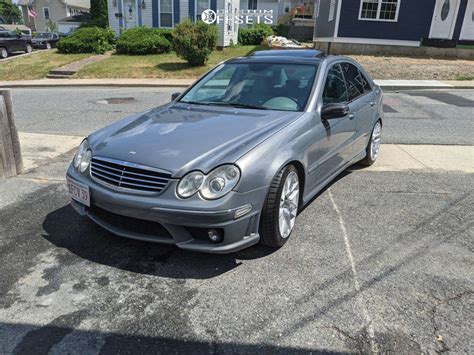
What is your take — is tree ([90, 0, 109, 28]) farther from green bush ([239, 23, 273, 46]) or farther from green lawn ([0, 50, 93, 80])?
green bush ([239, 23, 273, 46])

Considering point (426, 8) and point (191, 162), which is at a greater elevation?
point (426, 8)

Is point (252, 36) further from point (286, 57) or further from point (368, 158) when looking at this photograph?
point (286, 57)

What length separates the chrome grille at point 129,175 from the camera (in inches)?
119

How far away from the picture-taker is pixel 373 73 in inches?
677

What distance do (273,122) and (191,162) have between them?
0.98 m

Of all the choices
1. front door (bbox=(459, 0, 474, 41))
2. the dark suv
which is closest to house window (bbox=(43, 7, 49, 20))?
the dark suv

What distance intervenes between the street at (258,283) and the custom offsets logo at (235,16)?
16214 mm

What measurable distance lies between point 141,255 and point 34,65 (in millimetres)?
19444

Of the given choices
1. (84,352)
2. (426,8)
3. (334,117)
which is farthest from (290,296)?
(426,8)

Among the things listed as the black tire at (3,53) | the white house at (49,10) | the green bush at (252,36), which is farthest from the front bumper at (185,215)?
the white house at (49,10)

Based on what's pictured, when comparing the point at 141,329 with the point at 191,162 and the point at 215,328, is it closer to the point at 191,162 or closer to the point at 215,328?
the point at 215,328

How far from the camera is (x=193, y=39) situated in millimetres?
17109

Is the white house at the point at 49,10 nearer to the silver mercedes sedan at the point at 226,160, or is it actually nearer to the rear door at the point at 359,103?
the rear door at the point at 359,103

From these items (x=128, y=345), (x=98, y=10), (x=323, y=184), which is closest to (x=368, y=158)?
(x=323, y=184)
